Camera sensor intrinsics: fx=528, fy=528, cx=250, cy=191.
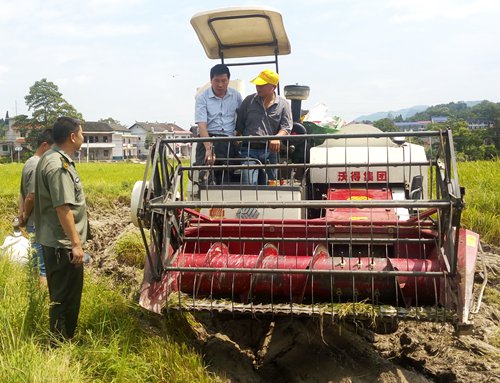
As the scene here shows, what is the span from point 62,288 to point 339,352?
76.6 inches

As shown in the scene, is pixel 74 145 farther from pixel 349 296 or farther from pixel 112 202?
pixel 112 202

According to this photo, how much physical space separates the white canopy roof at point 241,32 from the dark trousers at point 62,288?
11.3ft

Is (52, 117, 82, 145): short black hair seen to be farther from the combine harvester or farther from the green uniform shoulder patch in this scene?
the combine harvester

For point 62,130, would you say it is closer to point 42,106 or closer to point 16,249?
Answer: point 16,249

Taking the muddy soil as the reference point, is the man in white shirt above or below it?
above

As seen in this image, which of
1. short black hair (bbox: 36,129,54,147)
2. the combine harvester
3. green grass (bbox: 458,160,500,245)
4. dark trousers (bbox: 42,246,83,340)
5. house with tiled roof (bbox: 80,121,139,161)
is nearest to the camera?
the combine harvester

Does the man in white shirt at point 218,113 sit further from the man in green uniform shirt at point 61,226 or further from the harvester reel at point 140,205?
the man in green uniform shirt at point 61,226

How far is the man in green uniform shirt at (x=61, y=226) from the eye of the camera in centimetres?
346

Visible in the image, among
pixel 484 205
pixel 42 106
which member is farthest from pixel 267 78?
pixel 42 106

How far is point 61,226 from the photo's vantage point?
140 inches

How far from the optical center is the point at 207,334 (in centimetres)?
417

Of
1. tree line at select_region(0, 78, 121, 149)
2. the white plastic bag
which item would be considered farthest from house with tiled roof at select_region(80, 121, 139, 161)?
the white plastic bag

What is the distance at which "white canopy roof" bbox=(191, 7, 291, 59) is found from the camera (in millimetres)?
5906

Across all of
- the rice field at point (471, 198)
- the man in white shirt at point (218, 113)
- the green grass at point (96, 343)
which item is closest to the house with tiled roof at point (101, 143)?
the rice field at point (471, 198)
